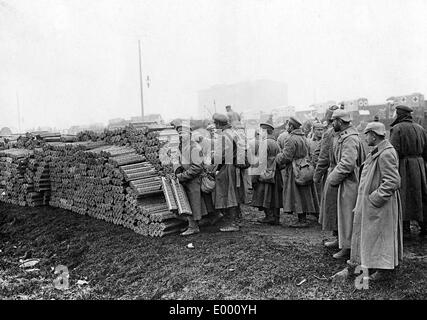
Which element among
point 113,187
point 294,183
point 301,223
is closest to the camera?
point 294,183

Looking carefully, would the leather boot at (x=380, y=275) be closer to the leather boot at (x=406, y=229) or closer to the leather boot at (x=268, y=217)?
the leather boot at (x=406, y=229)

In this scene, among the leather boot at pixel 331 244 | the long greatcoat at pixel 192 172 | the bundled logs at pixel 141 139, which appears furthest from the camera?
the bundled logs at pixel 141 139

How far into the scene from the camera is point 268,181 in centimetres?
845

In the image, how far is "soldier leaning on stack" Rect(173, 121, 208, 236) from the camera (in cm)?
768

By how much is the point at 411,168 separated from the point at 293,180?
2.24m

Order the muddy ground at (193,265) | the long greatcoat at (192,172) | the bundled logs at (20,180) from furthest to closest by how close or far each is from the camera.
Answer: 1. the bundled logs at (20,180)
2. the long greatcoat at (192,172)
3. the muddy ground at (193,265)

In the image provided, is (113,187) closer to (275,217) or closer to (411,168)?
(275,217)

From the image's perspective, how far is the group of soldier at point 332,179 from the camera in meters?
4.89

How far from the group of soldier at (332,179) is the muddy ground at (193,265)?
0.37 m

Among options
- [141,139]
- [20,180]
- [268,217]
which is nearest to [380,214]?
[268,217]

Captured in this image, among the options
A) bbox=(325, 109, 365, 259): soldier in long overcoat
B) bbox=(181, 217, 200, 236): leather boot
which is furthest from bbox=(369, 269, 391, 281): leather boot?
bbox=(181, 217, 200, 236): leather boot

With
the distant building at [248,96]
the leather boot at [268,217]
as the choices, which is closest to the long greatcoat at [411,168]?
the leather boot at [268,217]

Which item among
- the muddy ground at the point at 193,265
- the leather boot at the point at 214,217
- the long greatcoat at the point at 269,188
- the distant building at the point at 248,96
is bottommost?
the muddy ground at the point at 193,265
